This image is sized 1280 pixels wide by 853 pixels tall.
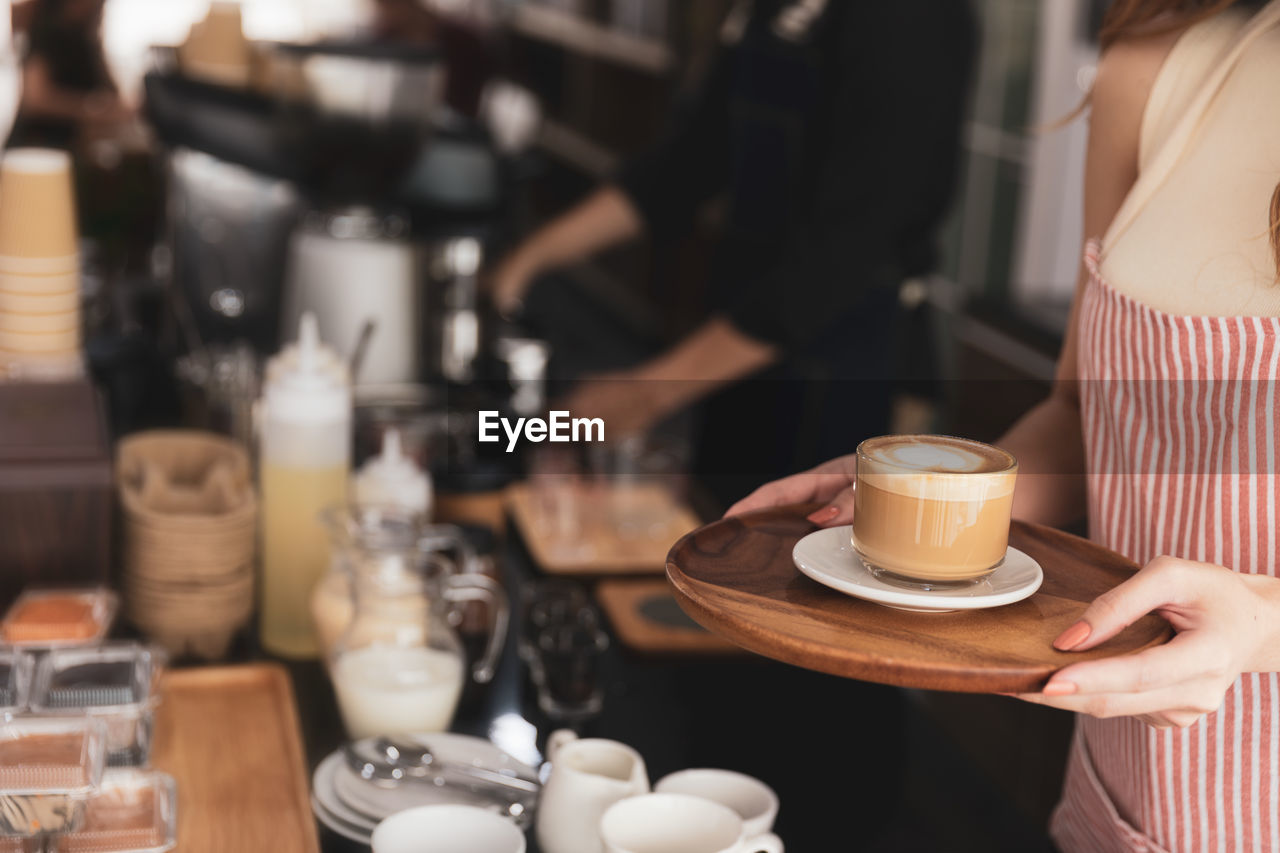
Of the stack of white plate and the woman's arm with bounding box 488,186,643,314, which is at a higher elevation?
the woman's arm with bounding box 488,186,643,314

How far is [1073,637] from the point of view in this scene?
73 centimetres

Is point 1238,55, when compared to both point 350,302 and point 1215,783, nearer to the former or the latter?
point 1215,783

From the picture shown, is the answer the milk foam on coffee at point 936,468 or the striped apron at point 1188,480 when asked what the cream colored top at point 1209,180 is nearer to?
the striped apron at point 1188,480

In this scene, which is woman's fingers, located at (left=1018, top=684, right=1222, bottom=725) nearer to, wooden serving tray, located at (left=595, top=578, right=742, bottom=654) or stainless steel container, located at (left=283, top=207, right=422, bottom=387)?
wooden serving tray, located at (left=595, top=578, right=742, bottom=654)

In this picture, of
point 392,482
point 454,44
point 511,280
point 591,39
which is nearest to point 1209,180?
point 392,482

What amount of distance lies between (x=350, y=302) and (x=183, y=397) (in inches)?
10.5

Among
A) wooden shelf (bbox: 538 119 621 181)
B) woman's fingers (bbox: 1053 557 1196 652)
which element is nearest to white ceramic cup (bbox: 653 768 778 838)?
woman's fingers (bbox: 1053 557 1196 652)

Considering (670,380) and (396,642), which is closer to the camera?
(396,642)

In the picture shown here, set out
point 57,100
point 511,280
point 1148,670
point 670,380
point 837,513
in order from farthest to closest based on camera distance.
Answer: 1. point 57,100
2. point 511,280
3. point 670,380
4. point 837,513
5. point 1148,670

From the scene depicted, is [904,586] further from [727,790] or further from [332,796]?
[332,796]

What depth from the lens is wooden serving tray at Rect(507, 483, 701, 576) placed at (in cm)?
169

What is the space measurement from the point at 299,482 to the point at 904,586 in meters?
0.78

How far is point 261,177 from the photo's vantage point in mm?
2016

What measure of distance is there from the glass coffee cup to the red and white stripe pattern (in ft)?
0.79
